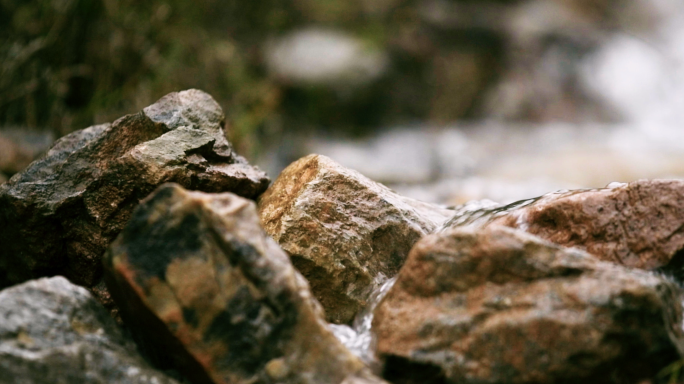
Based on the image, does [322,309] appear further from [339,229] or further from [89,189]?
[89,189]

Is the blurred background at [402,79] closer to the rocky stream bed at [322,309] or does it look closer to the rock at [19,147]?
the rock at [19,147]

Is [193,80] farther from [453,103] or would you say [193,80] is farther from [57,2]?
[453,103]

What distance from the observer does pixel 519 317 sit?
1677 mm

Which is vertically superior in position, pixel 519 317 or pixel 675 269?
pixel 675 269

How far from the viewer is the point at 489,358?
1.67m

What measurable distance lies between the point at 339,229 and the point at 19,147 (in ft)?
13.8

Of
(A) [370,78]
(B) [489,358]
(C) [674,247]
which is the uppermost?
(A) [370,78]

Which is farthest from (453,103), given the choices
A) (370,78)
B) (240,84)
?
(240,84)

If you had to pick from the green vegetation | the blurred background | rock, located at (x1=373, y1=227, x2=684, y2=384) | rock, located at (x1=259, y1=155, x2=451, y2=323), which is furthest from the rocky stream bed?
the blurred background

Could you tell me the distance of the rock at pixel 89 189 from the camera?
229 cm

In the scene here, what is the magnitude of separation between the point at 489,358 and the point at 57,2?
18.8 feet

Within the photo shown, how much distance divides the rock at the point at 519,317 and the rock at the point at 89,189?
100 centimetres

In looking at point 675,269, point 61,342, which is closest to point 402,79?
point 675,269

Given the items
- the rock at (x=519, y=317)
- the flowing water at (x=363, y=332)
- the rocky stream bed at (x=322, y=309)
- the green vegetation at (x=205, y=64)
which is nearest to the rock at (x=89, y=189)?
the rocky stream bed at (x=322, y=309)
